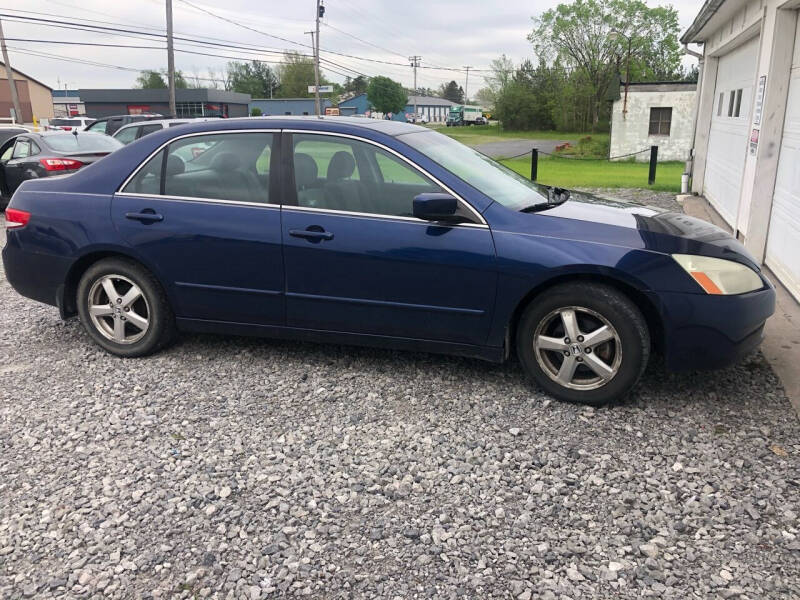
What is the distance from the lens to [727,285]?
12.4 feet

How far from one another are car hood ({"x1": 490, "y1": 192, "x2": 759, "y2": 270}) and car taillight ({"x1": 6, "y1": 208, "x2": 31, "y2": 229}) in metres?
3.38

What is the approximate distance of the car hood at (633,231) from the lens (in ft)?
12.6

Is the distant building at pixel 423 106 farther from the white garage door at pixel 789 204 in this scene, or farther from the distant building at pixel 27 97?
the white garage door at pixel 789 204

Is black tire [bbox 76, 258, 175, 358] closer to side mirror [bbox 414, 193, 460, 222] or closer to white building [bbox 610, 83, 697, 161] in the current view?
side mirror [bbox 414, 193, 460, 222]

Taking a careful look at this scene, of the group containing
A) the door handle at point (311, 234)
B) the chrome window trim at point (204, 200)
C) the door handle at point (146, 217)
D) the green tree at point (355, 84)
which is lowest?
the door handle at point (311, 234)

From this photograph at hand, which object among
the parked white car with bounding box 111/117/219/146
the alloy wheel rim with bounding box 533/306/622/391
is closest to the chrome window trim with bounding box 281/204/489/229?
the alloy wheel rim with bounding box 533/306/622/391

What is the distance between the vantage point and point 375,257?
410 cm

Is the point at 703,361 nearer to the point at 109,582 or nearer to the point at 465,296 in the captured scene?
the point at 465,296

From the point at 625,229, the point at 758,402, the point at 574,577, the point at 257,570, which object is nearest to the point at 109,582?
the point at 257,570

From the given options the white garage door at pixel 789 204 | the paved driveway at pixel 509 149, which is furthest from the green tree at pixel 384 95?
the white garage door at pixel 789 204

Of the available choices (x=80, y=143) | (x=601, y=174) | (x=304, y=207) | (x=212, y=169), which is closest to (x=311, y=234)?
(x=304, y=207)

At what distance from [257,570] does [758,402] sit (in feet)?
9.85

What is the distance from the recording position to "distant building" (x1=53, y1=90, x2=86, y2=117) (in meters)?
79.2

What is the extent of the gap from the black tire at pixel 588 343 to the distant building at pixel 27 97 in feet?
256
